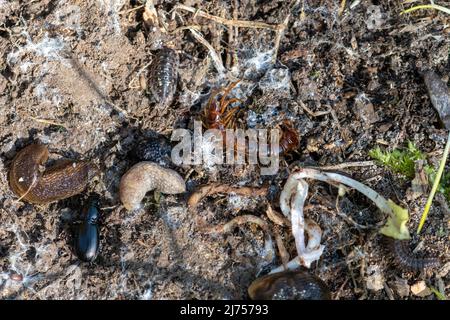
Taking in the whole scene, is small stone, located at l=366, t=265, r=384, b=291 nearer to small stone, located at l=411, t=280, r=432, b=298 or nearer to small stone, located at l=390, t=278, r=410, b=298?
small stone, located at l=390, t=278, r=410, b=298

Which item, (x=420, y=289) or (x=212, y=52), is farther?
(x=212, y=52)

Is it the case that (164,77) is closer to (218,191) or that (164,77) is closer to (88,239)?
(218,191)

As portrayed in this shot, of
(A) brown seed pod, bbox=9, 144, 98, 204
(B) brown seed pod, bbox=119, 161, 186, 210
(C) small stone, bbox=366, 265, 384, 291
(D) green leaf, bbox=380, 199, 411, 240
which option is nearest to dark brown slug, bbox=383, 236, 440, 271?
(D) green leaf, bbox=380, 199, 411, 240

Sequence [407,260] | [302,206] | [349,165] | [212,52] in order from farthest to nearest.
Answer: [212,52], [349,165], [302,206], [407,260]

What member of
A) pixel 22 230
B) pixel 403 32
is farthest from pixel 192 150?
pixel 403 32

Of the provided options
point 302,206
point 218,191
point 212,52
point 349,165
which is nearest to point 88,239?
point 218,191

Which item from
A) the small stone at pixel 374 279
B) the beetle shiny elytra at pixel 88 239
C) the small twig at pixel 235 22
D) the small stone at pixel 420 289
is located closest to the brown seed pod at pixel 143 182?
the beetle shiny elytra at pixel 88 239
